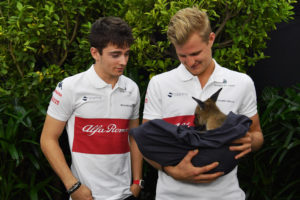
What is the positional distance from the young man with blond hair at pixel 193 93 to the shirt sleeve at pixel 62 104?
1.94 ft

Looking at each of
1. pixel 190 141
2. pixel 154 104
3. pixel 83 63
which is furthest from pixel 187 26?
pixel 83 63

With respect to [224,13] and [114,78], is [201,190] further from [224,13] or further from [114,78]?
[224,13]

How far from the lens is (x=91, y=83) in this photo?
254 centimetres

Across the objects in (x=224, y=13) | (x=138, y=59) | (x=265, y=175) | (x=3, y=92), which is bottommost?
(x=265, y=175)

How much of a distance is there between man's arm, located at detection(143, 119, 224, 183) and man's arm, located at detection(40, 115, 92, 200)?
2.40ft

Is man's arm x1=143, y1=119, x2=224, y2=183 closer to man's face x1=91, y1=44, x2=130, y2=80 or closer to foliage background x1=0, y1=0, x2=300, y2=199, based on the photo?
man's face x1=91, y1=44, x2=130, y2=80

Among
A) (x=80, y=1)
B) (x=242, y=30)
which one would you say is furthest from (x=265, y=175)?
(x=80, y=1)

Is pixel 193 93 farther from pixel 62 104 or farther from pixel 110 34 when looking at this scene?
pixel 62 104

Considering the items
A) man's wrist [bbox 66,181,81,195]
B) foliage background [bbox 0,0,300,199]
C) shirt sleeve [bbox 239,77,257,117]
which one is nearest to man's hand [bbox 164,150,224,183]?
shirt sleeve [bbox 239,77,257,117]

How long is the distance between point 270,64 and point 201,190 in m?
4.02

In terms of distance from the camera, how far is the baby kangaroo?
1982mm

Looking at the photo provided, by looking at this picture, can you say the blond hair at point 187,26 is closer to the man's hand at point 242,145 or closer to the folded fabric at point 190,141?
the folded fabric at point 190,141

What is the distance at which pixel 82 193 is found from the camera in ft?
7.89

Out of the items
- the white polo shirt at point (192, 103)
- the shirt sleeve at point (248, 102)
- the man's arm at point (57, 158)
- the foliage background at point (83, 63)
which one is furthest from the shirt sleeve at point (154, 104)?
the foliage background at point (83, 63)
